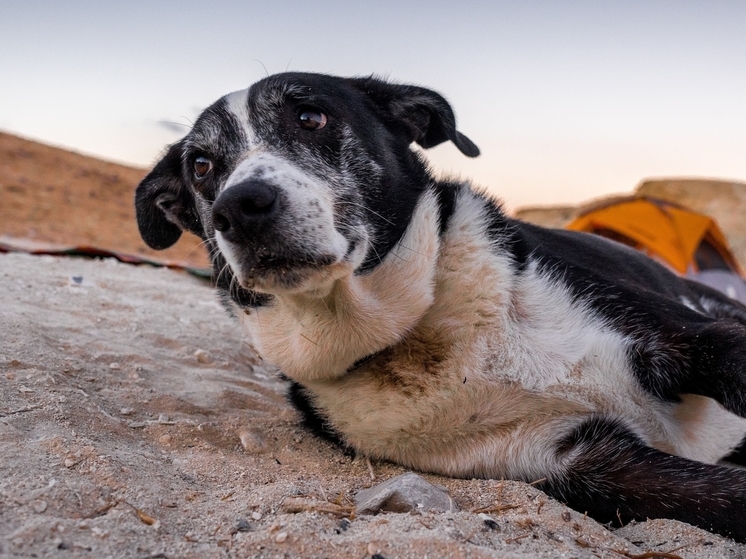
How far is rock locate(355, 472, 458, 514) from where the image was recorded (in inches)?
77.4

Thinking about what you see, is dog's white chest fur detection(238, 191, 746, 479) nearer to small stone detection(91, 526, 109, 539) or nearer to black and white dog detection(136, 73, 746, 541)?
black and white dog detection(136, 73, 746, 541)

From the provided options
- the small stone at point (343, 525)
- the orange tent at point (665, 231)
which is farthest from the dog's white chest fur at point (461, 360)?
the orange tent at point (665, 231)

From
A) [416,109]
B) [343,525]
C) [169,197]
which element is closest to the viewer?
[343,525]

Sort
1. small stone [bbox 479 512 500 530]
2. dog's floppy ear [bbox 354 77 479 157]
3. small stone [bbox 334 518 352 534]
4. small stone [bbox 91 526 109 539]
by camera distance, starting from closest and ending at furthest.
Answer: small stone [bbox 91 526 109 539] → small stone [bbox 334 518 352 534] → small stone [bbox 479 512 500 530] → dog's floppy ear [bbox 354 77 479 157]

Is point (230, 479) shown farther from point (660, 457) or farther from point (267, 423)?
point (660, 457)

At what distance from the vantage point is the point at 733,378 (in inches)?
94.3

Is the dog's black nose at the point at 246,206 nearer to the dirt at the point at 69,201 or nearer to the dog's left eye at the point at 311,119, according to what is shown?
the dog's left eye at the point at 311,119

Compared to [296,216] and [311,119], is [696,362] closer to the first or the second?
[296,216]

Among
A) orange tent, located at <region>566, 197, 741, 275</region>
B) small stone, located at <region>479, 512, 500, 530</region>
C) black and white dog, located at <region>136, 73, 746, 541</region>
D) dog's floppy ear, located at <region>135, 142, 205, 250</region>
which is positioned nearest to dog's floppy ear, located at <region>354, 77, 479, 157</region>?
black and white dog, located at <region>136, 73, 746, 541</region>

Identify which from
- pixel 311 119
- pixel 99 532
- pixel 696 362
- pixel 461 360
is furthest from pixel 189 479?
pixel 696 362

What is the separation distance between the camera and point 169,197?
328cm

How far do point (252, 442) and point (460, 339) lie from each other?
0.89 m

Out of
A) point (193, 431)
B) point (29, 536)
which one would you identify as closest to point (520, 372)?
point (193, 431)

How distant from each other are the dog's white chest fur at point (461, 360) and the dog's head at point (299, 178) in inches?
7.1
